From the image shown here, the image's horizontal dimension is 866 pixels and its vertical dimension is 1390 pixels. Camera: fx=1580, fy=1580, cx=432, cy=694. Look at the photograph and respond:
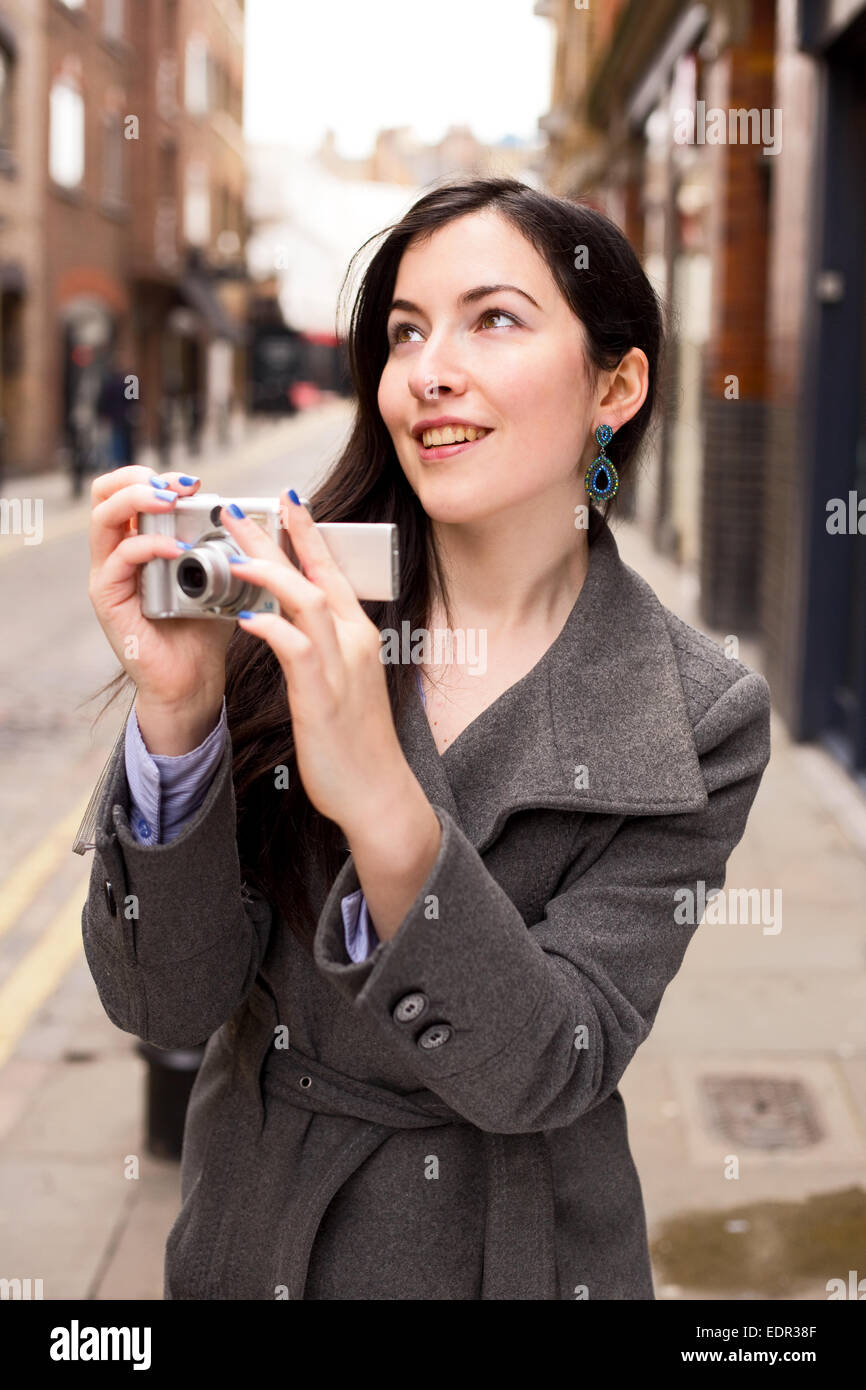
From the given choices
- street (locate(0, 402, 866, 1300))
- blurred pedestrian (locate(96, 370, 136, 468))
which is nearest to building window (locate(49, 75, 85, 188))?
blurred pedestrian (locate(96, 370, 136, 468))

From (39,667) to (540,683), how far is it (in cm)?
904

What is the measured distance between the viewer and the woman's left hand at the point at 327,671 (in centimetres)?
125

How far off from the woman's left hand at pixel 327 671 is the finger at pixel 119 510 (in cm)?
10

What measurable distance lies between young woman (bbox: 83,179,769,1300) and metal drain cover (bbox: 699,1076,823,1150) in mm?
2229

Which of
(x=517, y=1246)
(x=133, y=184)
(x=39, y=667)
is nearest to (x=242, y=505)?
(x=517, y=1246)

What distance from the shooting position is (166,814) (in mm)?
1546

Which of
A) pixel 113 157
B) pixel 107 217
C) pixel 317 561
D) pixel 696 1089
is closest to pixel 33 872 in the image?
pixel 696 1089

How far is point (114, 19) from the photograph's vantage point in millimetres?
28625

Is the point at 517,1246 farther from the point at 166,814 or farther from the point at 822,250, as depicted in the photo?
the point at 822,250

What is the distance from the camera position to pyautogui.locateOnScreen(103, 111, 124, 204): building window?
2838 centimetres

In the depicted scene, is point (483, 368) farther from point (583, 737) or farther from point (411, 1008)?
point (411, 1008)

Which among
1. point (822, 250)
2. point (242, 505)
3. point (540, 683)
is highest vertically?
point (822, 250)

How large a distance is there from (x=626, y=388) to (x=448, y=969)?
2.36 ft

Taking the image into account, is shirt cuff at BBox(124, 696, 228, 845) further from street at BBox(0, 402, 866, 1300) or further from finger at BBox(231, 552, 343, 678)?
street at BBox(0, 402, 866, 1300)
